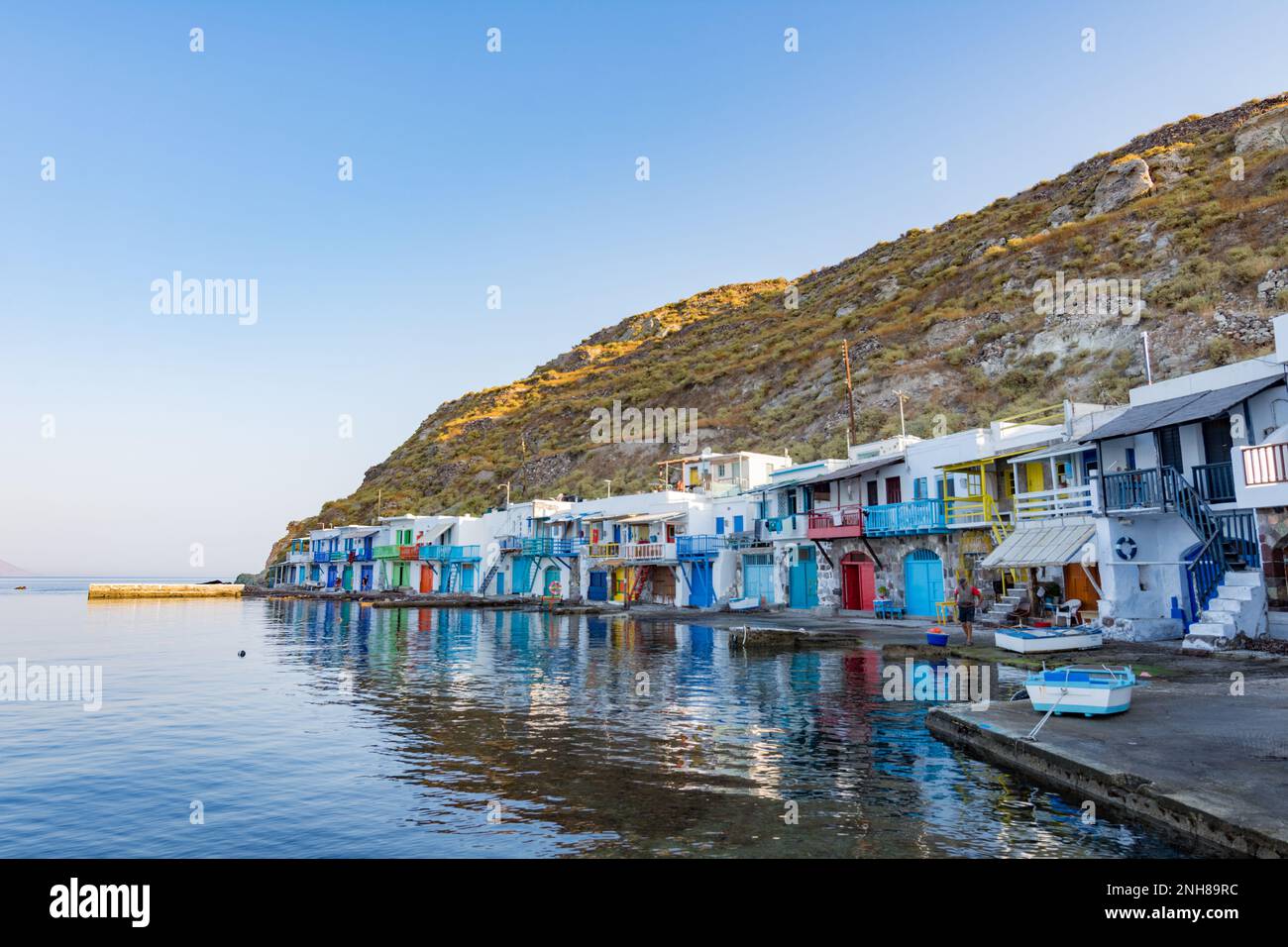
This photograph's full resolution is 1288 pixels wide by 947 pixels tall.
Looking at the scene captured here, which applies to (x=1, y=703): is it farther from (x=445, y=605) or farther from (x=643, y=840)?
(x=445, y=605)

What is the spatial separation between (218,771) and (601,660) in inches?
644

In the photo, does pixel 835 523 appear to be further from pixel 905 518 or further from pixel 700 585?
pixel 700 585

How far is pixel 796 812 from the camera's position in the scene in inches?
414

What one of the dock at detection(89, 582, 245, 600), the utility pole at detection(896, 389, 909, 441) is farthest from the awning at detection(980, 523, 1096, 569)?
the dock at detection(89, 582, 245, 600)

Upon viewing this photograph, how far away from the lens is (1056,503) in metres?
30.0

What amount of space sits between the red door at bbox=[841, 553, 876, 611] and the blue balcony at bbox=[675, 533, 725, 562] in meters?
10.7

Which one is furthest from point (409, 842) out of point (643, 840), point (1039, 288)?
point (1039, 288)

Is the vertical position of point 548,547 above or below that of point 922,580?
above

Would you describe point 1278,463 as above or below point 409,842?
above

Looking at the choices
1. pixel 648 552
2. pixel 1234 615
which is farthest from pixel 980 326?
pixel 1234 615

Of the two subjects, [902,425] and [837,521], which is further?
[902,425]

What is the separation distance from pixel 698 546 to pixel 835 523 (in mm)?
13148

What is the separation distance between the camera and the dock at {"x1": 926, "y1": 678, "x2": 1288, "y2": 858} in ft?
28.3

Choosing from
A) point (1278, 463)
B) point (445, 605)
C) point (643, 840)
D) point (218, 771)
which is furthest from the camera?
point (445, 605)
